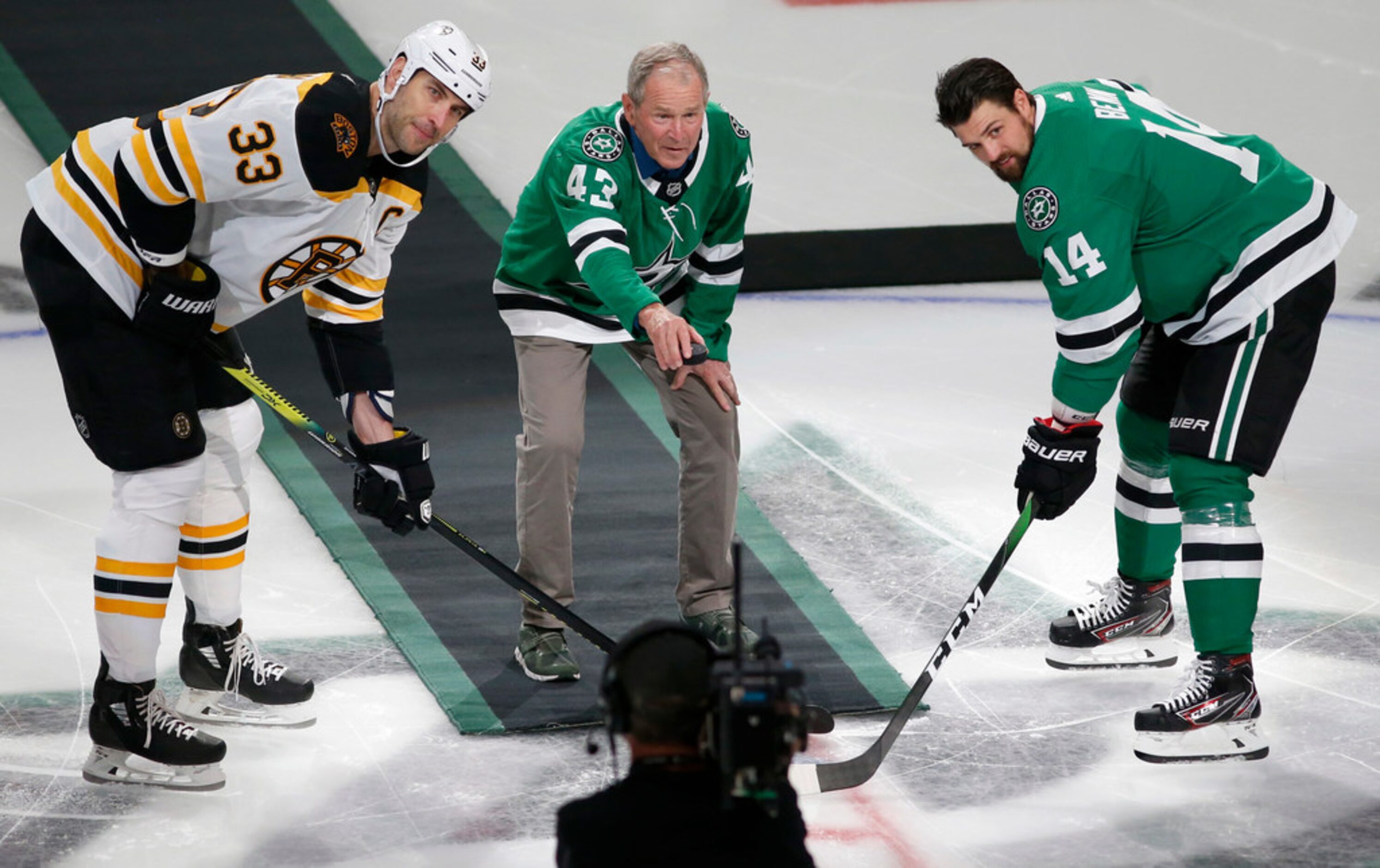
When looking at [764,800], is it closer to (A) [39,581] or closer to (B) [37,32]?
(A) [39,581]

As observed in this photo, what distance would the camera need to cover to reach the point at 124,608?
118 inches

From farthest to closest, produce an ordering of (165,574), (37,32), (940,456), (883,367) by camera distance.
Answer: (37,32)
(883,367)
(940,456)
(165,574)

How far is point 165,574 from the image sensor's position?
3043 mm

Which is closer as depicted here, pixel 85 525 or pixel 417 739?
pixel 417 739

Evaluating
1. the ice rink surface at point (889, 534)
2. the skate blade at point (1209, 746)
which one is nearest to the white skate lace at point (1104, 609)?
the ice rink surface at point (889, 534)

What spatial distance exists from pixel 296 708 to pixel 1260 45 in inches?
186

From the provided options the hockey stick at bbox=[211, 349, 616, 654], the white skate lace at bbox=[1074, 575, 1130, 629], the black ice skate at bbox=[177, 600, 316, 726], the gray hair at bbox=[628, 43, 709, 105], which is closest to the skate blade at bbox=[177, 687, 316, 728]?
the black ice skate at bbox=[177, 600, 316, 726]

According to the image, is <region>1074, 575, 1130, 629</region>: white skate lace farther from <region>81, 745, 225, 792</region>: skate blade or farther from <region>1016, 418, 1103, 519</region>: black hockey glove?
<region>81, 745, 225, 792</region>: skate blade

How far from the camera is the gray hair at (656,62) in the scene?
318 cm

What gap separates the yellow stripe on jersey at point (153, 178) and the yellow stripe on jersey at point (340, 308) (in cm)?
41

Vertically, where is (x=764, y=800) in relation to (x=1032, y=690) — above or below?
above

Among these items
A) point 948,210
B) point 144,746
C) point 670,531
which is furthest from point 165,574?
point 948,210

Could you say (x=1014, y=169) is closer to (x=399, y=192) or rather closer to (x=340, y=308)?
(x=399, y=192)

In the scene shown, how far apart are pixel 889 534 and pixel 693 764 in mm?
2352
